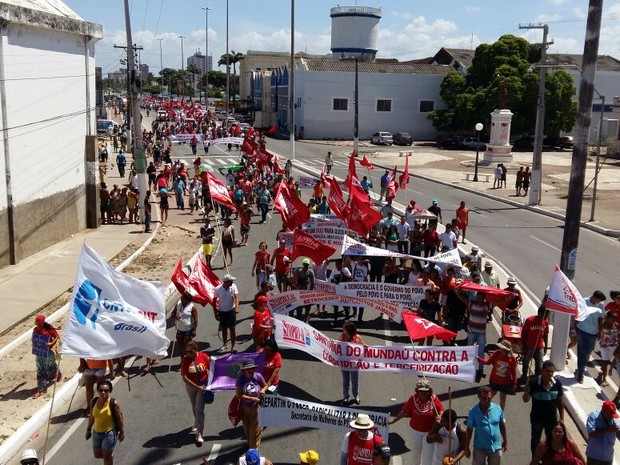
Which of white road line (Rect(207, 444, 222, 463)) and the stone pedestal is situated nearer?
white road line (Rect(207, 444, 222, 463))

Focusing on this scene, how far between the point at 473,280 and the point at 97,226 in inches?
618

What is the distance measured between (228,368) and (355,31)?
87.3m

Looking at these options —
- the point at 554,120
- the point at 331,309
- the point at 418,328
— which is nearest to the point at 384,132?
the point at 554,120

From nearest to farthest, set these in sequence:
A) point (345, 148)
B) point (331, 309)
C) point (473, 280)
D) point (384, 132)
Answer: point (473, 280) → point (331, 309) → point (345, 148) → point (384, 132)

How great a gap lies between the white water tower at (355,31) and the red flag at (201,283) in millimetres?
82136

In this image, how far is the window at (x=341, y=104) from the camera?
67856 millimetres

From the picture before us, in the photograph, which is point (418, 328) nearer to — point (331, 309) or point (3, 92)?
point (331, 309)

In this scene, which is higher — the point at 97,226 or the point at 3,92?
the point at 3,92

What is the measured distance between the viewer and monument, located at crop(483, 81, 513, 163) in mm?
46219

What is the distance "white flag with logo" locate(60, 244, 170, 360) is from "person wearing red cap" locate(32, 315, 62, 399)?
6.78ft

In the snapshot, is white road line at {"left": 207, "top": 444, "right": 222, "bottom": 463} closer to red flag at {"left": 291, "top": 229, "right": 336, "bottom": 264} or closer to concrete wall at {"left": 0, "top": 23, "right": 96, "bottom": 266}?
red flag at {"left": 291, "top": 229, "right": 336, "bottom": 264}

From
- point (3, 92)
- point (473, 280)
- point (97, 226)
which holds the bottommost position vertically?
point (97, 226)

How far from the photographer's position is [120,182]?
34969mm

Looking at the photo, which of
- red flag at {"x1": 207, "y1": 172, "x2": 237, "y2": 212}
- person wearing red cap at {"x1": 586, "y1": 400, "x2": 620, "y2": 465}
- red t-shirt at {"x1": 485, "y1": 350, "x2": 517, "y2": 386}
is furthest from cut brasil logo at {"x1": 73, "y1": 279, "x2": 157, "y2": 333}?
red flag at {"x1": 207, "y1": 172, "x2": 237, "y2": 212}
